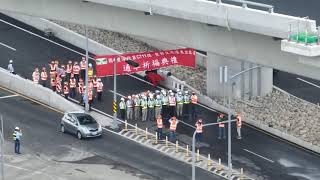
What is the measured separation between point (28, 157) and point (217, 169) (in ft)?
34.9

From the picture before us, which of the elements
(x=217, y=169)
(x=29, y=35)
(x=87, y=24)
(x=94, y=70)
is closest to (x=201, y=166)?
(x=217, y=169)

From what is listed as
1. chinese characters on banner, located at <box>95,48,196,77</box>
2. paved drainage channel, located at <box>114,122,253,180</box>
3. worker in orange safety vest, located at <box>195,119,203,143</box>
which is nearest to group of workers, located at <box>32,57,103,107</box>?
chinese characters on banner, located at <box>95,48,196,77</box>

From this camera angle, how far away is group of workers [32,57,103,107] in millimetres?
63562

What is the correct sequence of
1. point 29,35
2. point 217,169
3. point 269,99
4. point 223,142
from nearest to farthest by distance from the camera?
point 217,169
point 223,142
point 269,99
point 29,35

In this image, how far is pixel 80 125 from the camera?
5797 centimetres

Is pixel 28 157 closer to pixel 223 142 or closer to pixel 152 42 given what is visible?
pixel 223 142

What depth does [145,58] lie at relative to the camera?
64.6m

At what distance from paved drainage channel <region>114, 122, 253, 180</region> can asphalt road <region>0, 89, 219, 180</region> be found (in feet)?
1.88

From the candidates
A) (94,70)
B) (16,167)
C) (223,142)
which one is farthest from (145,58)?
(16,167)

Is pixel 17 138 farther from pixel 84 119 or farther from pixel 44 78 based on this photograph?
pixel 44 78

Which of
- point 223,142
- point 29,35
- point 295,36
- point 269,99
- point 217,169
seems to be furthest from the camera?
point 29,35

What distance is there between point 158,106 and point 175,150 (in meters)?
5.51

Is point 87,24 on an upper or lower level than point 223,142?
upper

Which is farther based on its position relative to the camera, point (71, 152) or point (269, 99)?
point (269, 99)
